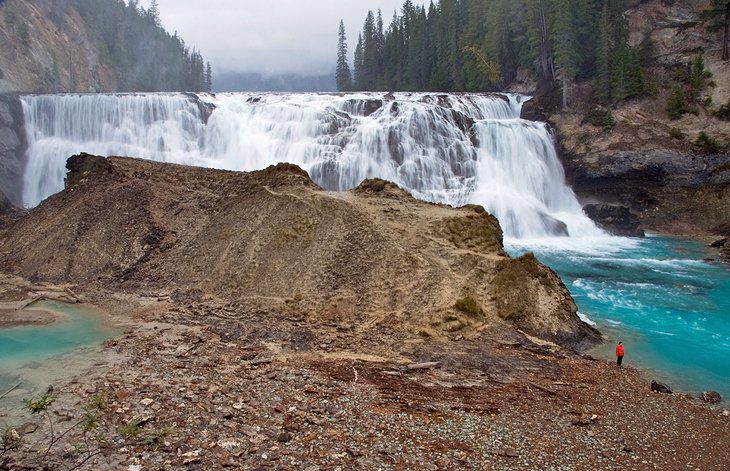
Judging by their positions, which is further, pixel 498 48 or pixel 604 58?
pixel 498 48

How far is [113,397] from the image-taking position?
10.1m

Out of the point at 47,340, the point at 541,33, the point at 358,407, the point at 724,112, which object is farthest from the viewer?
the point at 541,33

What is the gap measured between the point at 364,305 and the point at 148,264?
28.1ft

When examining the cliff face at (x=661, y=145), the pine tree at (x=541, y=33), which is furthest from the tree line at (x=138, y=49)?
the cliff face at (x=661, y=145)

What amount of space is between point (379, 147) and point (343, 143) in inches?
101

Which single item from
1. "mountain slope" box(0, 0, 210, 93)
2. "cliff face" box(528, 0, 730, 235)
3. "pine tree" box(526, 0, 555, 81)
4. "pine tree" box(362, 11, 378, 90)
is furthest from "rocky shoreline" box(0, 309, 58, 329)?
"pine tree" box(362, 11, 378, 90)

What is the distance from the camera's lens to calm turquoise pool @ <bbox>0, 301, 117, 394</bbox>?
38.8 feet

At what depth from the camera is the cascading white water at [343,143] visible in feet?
117

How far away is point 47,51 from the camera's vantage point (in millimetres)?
69688

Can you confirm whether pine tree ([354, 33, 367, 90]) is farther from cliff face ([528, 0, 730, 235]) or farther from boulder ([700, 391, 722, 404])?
boulder ([700, 391, 722, 404])

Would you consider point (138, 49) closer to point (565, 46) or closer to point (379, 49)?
point (379, 49)

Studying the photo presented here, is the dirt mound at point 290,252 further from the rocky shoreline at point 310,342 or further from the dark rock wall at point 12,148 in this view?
the dark rock wall at point 12,148

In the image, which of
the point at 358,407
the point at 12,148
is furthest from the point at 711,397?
the point at 12,148

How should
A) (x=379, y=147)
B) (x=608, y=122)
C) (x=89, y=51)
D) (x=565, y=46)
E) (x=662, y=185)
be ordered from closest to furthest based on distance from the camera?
1. (x=379, y=147)
2. (x=662, y=185)
3. (x=608, y=122)
4. (x=565, y=46)
5. (x=89, y=51)
